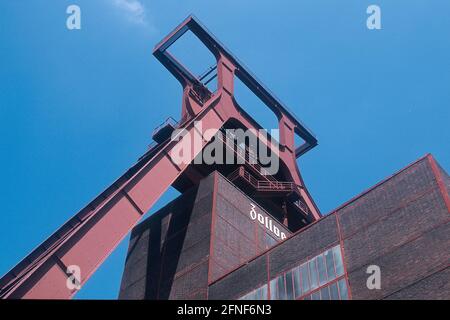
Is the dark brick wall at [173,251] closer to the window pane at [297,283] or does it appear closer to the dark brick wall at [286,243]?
the dark brick wall at [286,243]

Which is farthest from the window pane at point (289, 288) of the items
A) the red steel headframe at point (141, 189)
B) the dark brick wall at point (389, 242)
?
the red steel headframe at point (141, 189)

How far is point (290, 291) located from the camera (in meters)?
17.8

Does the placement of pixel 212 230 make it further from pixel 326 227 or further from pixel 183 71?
pixel 183 71

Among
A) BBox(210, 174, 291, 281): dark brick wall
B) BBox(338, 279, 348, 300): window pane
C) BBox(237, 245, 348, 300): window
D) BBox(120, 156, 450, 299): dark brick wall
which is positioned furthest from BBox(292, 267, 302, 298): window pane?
BBox(210, 174, 291, 281): dark brick wall

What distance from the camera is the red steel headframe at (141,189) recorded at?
13453 mm

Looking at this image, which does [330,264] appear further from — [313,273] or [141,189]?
[141,189]

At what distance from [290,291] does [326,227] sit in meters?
2.59

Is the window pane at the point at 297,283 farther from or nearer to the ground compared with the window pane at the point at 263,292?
nearer to the ground

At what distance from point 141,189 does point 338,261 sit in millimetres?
7094

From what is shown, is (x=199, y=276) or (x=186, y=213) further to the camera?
(x=186, y=213)

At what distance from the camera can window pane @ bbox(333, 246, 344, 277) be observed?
16.5 m

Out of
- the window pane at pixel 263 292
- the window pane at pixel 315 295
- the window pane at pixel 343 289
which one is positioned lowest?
the window pane at pixel 343 289

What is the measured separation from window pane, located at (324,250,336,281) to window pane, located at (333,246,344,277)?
0.16 metres
